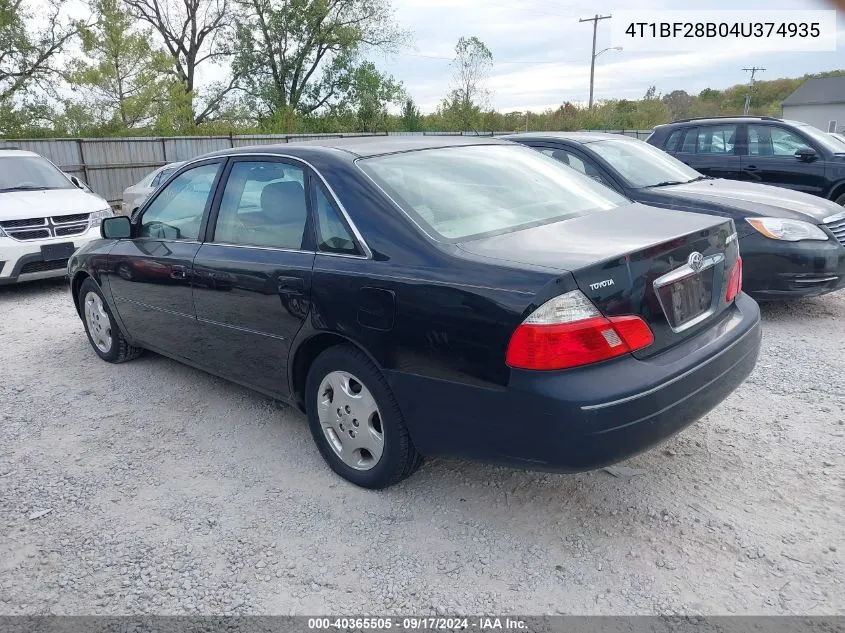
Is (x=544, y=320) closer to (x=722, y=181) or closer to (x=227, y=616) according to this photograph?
(x=227, y=616)

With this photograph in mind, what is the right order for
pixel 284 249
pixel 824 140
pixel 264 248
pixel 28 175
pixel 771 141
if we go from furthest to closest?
pixel 28 175, pixel 771 141, pixel 824 140, pixel 264 248, pixel 284 249

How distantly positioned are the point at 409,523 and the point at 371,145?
77.3 inches

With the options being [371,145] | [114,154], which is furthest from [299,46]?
[371,145]

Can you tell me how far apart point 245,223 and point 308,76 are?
36792 mm

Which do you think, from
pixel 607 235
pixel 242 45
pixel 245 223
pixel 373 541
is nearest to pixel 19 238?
pixel 245 223

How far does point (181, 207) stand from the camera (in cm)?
420

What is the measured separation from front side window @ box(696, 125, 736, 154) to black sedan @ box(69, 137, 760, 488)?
597cm

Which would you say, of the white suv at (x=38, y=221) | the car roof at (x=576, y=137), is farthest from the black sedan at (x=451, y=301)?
the white suv at (x=38, y=221)

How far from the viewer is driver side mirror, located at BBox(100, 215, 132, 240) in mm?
4477

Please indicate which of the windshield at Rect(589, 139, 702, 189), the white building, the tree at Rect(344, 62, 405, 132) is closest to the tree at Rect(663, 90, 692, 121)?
the white building

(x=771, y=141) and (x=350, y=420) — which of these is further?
(x=771, y=141)

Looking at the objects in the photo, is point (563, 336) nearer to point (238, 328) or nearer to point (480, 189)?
point (480, 189)

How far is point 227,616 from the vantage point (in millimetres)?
2408

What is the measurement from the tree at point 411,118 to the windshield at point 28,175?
24.7 m
